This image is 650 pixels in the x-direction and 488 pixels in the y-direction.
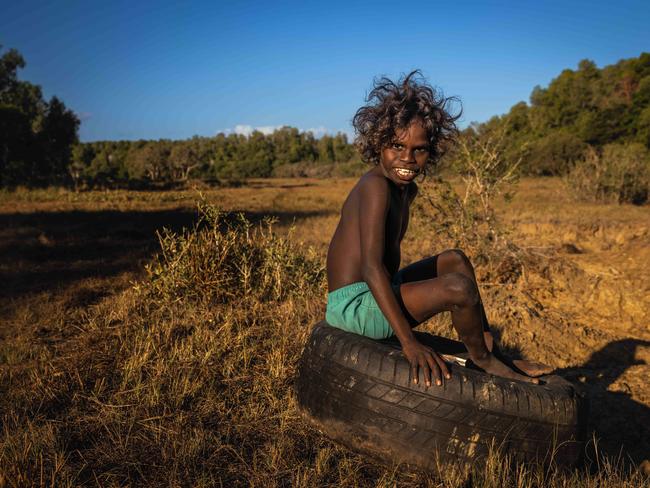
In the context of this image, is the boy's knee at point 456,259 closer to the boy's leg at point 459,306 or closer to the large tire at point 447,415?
the boy's leg at point 459,306

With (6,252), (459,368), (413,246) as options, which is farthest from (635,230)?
(6,252)

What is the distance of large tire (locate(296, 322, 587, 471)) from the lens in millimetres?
2312

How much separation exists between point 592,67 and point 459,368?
4744 cm

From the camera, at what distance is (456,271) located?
301cm

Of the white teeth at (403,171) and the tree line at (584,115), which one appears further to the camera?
the tree line at (584,115)

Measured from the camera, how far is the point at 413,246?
8.19m

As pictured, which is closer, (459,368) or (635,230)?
(459,368)

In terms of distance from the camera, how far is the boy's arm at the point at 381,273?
93.4 inches

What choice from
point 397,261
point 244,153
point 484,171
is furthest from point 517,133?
point 244,153

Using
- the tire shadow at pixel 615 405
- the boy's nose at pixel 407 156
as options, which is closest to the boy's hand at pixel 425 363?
the tire shadow at pixel 615 405

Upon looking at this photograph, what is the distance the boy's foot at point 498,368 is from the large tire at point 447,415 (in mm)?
153

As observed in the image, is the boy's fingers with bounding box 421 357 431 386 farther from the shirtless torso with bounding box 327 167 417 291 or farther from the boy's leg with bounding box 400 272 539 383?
the shirtless torso with bounding box 327 167 417 291

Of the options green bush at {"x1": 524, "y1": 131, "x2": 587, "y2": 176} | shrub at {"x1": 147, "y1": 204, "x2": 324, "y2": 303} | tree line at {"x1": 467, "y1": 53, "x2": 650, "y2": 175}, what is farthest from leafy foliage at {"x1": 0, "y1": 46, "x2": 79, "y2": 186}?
green bush at {"x1": 524, "y1": 131, "x2": 587, "y2": 176}

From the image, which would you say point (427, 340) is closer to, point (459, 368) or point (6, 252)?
point (459, 368)
